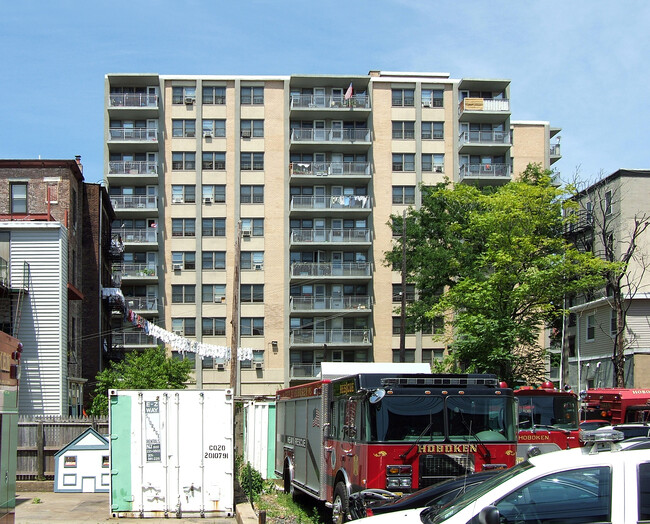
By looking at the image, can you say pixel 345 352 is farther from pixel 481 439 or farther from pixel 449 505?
pixel 449 505

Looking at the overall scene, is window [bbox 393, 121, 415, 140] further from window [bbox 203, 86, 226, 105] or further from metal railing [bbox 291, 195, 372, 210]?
window [bbox 203, 86, 226, 105]

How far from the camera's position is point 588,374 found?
2000 inches

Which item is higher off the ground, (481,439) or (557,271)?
(557,271)

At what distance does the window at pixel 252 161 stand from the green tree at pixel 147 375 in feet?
70.6

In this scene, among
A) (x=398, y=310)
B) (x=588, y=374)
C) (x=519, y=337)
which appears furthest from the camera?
(x=398, y=310)

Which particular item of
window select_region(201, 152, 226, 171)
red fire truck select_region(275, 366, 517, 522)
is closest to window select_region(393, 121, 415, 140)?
window select_region(201, 152, 226, 171)

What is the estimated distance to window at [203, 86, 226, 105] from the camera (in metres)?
62.0

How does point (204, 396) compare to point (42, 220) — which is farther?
point (42, 220)

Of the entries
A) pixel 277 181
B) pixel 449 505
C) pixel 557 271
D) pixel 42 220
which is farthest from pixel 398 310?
pixel 449 505

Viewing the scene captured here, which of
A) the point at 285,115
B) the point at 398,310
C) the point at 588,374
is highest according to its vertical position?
the point at 285,115

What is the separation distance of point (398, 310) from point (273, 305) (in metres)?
9.26

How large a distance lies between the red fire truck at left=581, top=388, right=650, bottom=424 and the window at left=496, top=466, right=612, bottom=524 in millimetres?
28331

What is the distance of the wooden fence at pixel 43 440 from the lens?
21.4 meters

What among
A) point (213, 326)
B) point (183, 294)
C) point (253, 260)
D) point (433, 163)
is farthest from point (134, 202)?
point (433, 163)
